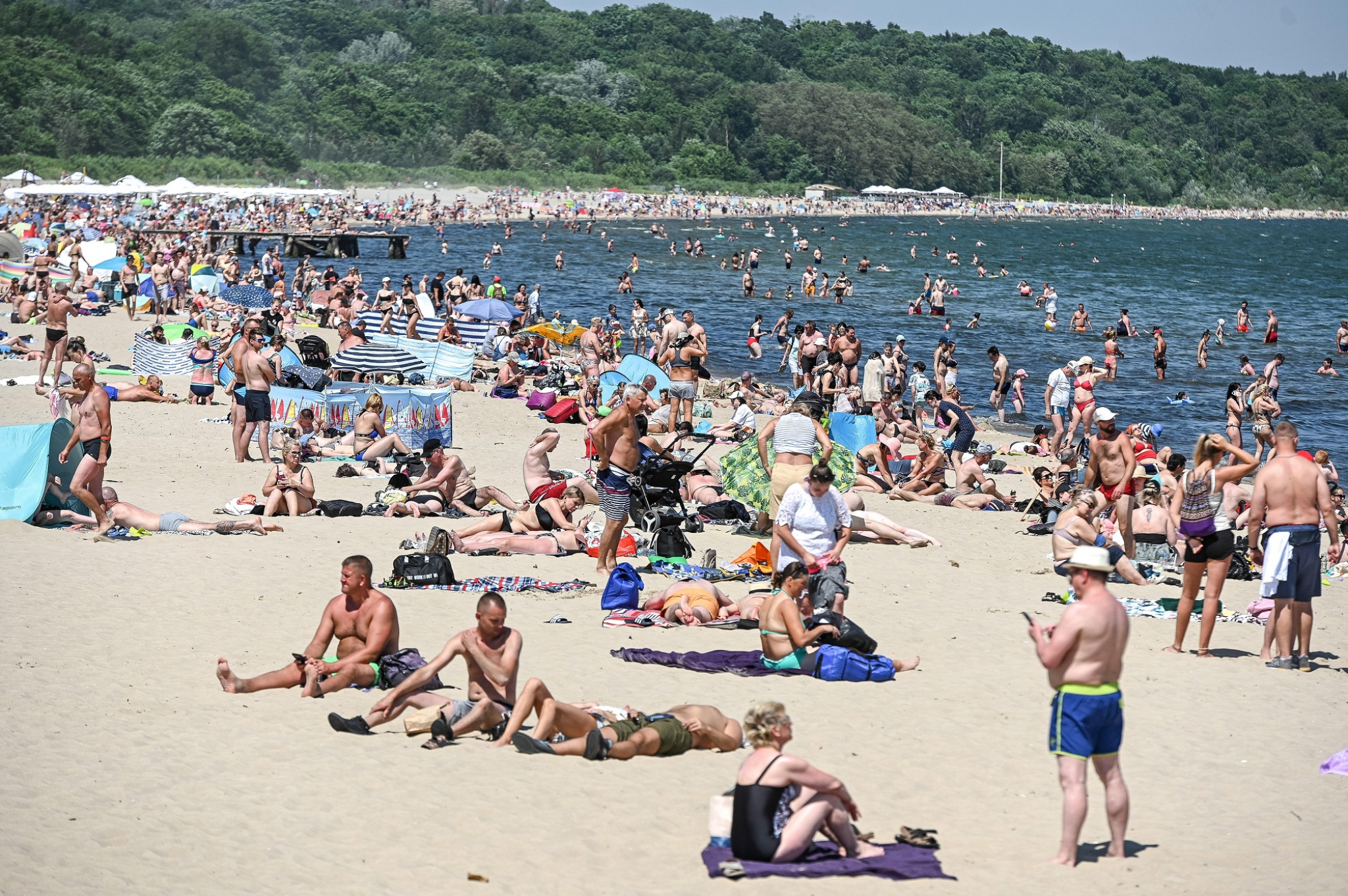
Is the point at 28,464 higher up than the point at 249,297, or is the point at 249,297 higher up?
the point at 249,297

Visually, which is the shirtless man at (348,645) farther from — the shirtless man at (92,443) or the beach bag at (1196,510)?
the beach bag at (1196,510)

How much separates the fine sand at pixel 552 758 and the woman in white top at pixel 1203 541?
303mm

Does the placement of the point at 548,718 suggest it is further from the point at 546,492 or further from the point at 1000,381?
the point at 1000,381

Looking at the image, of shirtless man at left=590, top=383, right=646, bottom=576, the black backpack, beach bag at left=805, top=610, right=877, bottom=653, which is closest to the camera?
beach bag at left=805, top=610, right=877, bottom=653

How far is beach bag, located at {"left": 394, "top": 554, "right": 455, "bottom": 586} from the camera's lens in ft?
31.4

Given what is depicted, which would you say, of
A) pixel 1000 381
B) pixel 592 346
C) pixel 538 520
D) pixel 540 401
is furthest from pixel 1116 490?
pixel 592 346

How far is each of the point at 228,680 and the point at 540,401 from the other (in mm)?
11822

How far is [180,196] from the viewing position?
203ft

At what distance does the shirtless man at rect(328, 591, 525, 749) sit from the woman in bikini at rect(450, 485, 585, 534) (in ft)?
13.2

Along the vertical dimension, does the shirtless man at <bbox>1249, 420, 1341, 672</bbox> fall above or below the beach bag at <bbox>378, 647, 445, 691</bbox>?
above

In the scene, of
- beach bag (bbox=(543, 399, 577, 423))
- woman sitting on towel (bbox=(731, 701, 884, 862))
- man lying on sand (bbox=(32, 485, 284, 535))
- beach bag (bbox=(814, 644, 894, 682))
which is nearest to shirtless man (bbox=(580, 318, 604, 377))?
beach bag (bbox=(543, 399, 577, 423))

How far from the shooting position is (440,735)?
662 cm

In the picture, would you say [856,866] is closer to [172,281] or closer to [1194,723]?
[1194,723]

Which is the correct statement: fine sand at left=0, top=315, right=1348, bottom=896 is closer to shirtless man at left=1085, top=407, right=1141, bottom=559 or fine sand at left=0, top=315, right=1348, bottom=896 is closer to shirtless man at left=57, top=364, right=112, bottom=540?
shirtless man at left=57, top=364, right=112, bottom=540
